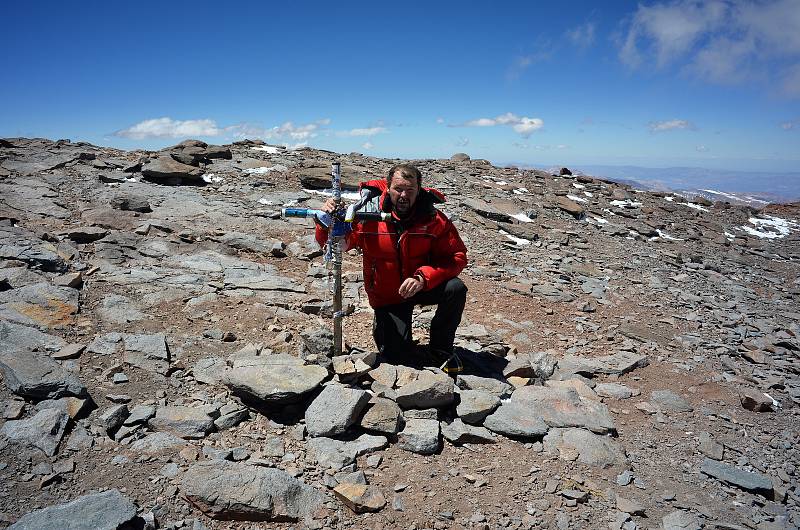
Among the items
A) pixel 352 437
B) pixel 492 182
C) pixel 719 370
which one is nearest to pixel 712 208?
pixel 492 182

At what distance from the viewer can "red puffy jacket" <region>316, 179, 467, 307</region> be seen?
16.9 feet

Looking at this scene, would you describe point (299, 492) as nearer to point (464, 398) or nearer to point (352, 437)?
point (352, 437)

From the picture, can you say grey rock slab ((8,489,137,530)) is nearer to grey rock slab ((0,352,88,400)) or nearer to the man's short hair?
grey rock slab ((0,352,88,400))

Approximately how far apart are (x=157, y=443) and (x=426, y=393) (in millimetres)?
2584

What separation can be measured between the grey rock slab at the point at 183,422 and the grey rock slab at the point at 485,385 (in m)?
2.85

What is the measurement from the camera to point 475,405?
16.0 feet

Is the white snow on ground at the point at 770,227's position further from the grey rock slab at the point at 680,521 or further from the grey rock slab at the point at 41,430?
the grey rock slab at the point at 41,430

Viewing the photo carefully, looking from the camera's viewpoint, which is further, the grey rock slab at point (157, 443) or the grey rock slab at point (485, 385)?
the grey rock slab at point (485, 385)

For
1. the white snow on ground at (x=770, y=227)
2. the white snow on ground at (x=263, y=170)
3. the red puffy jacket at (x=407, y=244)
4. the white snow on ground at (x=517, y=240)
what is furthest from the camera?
the white snow on ground at (x=770, y=227)

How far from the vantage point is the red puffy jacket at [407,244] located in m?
5.16

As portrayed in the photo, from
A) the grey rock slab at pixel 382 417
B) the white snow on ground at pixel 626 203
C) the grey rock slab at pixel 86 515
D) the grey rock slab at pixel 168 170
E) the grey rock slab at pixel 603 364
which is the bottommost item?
the grey rock slab at pixel 603 364

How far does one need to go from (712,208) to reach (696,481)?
26.6 m

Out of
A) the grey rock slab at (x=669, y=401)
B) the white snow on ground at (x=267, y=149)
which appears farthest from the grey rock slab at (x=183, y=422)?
the white snow on ground at (x=267, y=149)

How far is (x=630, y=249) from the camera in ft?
48.9
